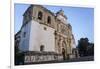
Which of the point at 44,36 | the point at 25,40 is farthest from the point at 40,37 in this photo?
the point at 25,40

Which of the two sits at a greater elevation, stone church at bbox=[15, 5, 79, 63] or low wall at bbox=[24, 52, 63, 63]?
stone church at bbox=[15, 5, 79, 63]

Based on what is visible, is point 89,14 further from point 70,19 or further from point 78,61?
point 78,61

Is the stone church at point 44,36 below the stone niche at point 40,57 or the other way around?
the other way around

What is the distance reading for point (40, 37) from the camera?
2.23 m

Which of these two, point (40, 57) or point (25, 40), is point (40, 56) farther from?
point (25, 40)

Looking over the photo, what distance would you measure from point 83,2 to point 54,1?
0.39 m

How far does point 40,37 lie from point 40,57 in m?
0.23

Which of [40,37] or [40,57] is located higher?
[40,37]

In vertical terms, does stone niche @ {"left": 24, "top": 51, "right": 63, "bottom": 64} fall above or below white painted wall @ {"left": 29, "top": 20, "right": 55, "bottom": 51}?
below

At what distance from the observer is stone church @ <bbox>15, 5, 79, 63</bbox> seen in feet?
7.13

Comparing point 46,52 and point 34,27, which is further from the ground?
point 34,27

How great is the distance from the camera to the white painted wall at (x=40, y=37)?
2.20 m

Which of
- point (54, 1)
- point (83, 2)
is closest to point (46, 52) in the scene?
point (54, 1)

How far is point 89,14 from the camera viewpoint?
8.02 feet
